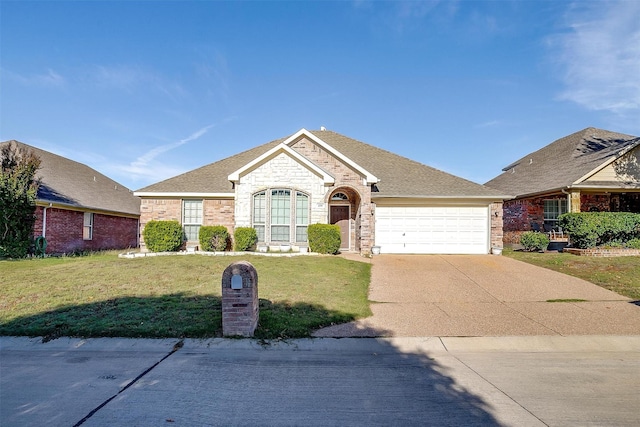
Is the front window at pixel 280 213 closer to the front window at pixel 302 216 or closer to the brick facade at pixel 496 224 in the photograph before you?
the front window at pixel 302 216

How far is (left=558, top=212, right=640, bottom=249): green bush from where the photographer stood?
48.8ft

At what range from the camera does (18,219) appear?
14.9 meters

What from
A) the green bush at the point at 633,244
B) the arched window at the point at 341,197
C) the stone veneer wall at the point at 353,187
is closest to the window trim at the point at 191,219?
the stone veneer wall at the point at 353,187

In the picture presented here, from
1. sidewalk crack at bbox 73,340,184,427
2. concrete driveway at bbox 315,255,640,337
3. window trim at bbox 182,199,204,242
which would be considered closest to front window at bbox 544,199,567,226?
concrete driveway at bbox 315,255,640,337

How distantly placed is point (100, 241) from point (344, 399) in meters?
21.5

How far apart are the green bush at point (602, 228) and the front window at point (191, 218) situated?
1701 centimetres

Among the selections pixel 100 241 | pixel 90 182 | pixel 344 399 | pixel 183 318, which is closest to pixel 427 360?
pixel 344 399

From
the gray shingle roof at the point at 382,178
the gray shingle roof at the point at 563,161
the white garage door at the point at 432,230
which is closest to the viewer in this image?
the white garage door at the point at 432,230

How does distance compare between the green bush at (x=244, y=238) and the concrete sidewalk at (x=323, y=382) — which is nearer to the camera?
the concrete sidewalk at (x=323, y=382)

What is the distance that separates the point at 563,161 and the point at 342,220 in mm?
14240

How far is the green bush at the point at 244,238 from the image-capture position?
15.4 metres

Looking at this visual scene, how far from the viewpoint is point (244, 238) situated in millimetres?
15383

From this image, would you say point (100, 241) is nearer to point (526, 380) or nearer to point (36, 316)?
point (36, 316)

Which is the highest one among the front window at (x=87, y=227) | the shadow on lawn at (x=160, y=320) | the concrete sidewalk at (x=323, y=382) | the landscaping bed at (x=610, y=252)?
the front window at (x=87, y=227)
